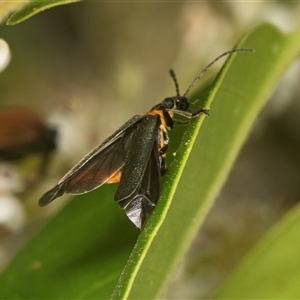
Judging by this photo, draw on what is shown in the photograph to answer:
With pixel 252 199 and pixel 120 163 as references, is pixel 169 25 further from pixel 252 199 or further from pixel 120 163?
pixel 120 163

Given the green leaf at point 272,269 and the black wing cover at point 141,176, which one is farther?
the green leaf at point 272,269

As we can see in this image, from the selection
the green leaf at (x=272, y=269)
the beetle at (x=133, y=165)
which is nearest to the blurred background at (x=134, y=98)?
the beetle at (x=133, y=165)

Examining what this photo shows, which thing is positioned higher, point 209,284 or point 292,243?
point 292,243

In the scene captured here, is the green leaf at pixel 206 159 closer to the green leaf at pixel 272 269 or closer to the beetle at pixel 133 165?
the beetle at pixel 133 165

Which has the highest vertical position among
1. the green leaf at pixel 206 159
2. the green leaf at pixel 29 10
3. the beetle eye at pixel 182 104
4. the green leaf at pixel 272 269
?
the green leaf at pixel 29 10

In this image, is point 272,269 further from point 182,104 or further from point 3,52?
point 3,52

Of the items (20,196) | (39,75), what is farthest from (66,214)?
(39,75)
